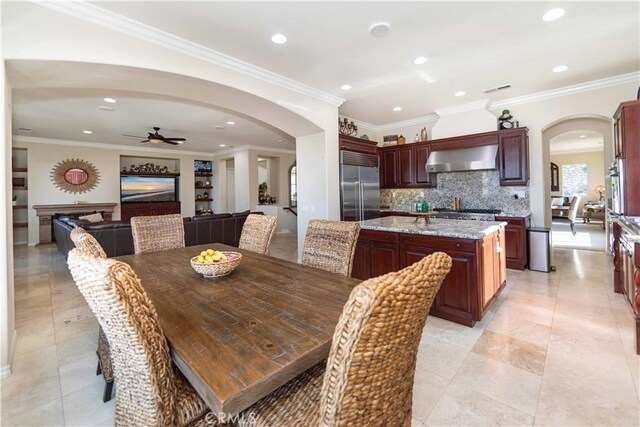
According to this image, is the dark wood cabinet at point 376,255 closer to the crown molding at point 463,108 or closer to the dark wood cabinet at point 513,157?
the dark wood cabinet at point 513,157

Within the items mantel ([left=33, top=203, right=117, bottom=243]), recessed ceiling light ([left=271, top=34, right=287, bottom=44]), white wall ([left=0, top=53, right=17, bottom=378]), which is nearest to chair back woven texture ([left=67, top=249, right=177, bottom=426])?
white wall ([left=0, top=53, right=17, bottom=378])

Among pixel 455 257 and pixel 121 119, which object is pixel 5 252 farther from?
pixel 121 119

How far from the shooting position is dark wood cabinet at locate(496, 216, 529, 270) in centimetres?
435

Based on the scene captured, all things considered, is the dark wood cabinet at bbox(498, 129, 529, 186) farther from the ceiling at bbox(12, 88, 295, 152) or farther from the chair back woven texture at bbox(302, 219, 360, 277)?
the ceiling at bbox(12, 88, 295, 152)

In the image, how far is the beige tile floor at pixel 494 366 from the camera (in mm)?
1617

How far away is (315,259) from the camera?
2107mm

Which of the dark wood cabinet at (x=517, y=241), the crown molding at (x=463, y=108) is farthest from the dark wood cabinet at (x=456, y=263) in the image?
the crown molding at (x=463, y=108)

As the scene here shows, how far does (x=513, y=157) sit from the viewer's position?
4738 mm

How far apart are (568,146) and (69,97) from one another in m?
14.2

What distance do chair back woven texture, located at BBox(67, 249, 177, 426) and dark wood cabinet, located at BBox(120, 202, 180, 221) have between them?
9.03 metres

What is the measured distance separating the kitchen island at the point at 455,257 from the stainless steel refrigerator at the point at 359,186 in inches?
69.6

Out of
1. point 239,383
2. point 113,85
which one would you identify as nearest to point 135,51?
point 113,85

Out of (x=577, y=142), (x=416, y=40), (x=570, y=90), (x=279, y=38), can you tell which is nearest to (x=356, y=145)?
(x=416, y=40)

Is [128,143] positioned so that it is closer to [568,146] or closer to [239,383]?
[239,383]
